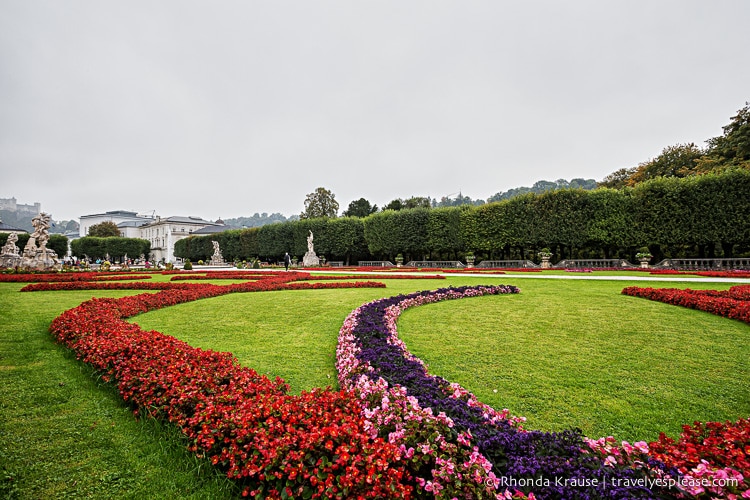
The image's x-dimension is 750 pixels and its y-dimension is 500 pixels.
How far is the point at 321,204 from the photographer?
60.2 m

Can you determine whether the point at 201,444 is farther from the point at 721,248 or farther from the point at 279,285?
the point at 721,248

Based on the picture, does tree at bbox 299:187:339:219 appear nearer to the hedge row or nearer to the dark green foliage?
the hedge row

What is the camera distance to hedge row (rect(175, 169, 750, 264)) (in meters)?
23.9

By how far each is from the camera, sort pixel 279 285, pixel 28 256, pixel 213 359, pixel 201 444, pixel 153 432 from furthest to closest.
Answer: pixel 28 256, pixel 279 285, pixel 213 359, pixel 153 432, pixel 201 444

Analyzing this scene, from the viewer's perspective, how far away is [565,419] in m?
3.11

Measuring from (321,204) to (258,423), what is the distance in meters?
59.0

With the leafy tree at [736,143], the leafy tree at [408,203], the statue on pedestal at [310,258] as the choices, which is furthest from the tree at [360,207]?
the leafy tree at [736,143]

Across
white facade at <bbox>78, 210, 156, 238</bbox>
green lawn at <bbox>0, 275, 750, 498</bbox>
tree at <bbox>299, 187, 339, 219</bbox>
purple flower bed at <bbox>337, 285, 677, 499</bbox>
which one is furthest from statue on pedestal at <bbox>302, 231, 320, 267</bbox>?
white facade at <bbox>78, 210, 156, 238</bbox>

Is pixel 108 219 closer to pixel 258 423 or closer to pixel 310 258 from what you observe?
pixel 310 258

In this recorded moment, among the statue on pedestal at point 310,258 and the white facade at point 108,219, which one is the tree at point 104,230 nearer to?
the white facade at point 108,219

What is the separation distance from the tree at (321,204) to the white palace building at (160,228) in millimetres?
28331

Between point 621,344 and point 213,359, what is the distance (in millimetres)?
5959

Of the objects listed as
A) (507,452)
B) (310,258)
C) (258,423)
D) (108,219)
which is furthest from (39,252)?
(108,219)

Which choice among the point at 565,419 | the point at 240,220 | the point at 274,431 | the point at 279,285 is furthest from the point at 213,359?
the point at 240,220
